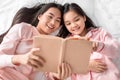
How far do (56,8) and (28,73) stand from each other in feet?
1.27

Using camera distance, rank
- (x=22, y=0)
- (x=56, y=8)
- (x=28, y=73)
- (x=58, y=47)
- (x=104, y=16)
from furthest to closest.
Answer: (x=22, y=0) < (x=104, y=16) < (x=56, y=8) < (x=28, y=73) < (x=58, y=47)

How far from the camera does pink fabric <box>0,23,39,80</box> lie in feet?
4.47

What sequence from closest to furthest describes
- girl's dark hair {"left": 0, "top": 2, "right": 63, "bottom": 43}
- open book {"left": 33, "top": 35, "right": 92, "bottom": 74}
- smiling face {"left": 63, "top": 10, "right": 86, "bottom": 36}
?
open book {"left": 33, "top": 35, "right": 92, "bottom": 74} → smiling face {"left": 63, "top": 10, "right": 86, "bottom": 36} → girl's dark hair {"left": 0, "top": 2, "right": 63, "bottom": 43}

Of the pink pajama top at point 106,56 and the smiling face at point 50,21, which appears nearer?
the pink pajama top at point 106,56

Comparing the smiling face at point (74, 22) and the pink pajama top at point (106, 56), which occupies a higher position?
the smiling face at point (74, 22)

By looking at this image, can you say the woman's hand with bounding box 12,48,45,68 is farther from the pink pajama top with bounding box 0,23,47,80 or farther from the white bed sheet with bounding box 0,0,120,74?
the white bed sheet with bounding box 0,0,120,74

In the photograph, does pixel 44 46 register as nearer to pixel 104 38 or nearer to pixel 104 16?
pixel 104 38

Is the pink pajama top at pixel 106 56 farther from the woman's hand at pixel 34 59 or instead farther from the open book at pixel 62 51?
the woman's hand at pixel 34 59

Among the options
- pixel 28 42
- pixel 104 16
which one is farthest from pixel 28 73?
pixel 104 16

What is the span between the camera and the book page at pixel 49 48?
1.17 metres

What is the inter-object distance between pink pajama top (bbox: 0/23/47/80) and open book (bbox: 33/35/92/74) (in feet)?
0.67

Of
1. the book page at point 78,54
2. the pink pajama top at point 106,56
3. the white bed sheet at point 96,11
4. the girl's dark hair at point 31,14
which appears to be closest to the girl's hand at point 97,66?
the pink pajama top at point 106,56

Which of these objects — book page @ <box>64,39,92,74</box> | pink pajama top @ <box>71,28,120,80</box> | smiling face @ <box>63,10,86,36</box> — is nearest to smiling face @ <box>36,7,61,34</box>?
smiling face @ <box>63,10,86,36</box>

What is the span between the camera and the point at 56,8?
1562mm
